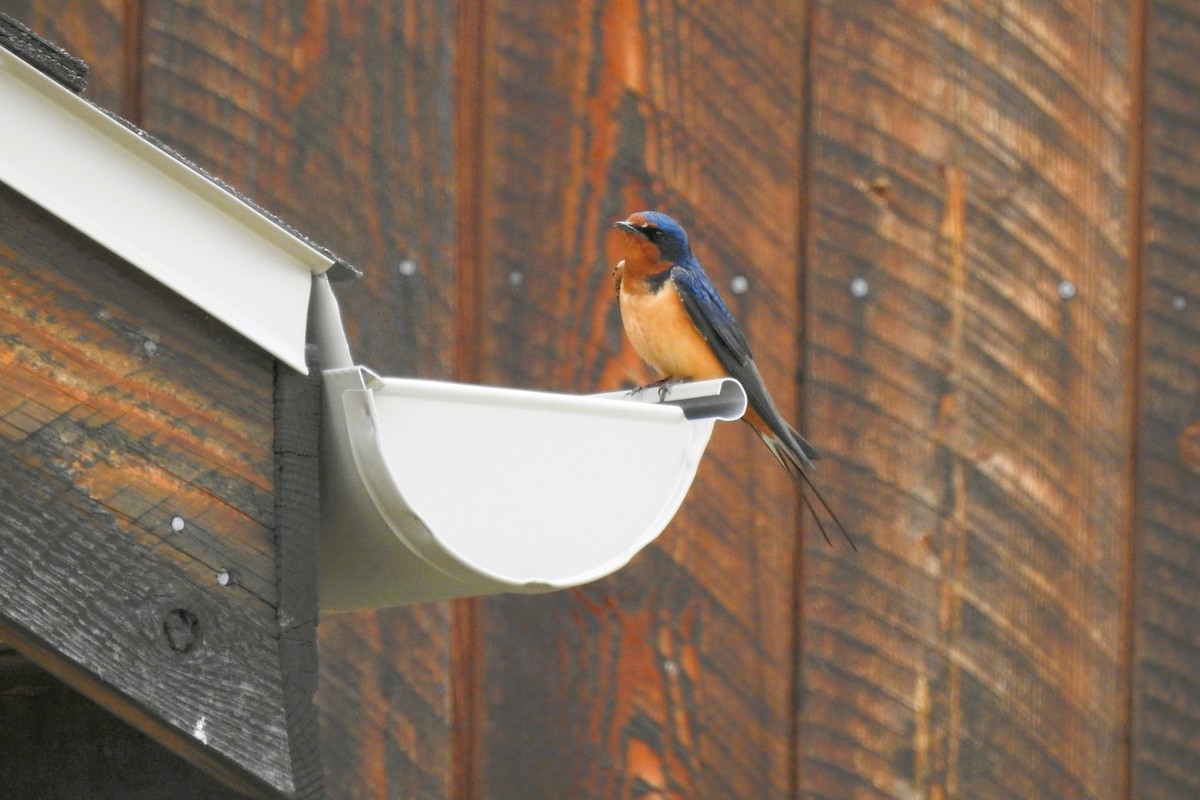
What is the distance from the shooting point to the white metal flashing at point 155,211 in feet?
4.30

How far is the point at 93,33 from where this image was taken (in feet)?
7.95

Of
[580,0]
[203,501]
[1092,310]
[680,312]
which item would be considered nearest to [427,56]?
[580,0]

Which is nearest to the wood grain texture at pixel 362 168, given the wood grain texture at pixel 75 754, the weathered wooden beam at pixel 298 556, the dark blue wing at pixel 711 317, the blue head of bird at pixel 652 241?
the blue head of bird at pixel 652 241

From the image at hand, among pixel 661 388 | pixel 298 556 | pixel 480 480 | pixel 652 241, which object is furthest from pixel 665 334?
pixel 298 556

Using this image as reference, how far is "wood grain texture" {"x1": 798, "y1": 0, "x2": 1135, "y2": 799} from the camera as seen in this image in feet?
8.20

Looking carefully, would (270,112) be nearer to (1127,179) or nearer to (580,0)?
(580,0)

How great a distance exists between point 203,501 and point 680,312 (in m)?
1.31

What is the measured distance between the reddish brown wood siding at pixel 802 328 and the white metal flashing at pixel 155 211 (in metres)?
1.04

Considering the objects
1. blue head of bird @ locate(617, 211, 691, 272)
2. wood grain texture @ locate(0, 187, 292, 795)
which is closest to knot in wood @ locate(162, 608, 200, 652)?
wood grain texture @ locate(0, 187, 292, 795)

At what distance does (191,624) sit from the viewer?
1.36m

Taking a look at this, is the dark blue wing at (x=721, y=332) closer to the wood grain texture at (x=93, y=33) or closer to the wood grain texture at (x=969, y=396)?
the wood grain texture at (x=969, y=396)

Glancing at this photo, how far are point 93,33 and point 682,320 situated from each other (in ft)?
3.04

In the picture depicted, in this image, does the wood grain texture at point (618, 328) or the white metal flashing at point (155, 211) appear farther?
the wood grain texture at point (618, 328)

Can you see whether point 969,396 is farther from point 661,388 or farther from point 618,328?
point 661,388
